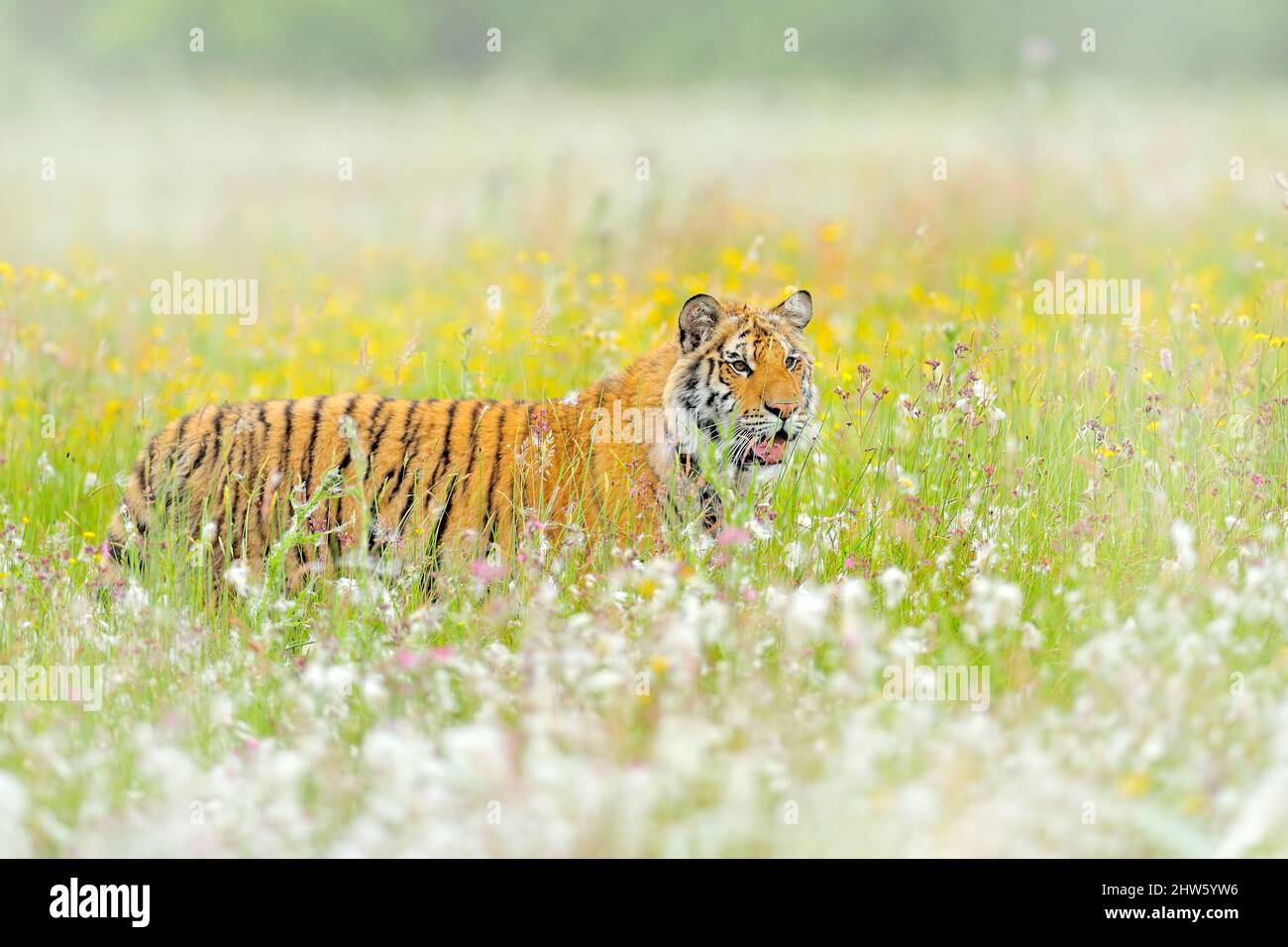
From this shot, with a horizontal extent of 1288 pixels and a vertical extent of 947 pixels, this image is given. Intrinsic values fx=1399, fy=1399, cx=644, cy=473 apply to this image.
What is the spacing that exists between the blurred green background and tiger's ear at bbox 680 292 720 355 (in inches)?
982

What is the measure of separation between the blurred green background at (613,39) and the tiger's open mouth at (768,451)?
990 inches

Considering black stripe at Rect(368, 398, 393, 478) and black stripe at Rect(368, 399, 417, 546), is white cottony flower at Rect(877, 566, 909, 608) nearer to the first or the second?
Answer: black stripe at Rect(368, 399, 417, 546)

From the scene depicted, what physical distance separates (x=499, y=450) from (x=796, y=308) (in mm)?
1284

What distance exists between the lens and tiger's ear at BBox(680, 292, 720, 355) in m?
5.16

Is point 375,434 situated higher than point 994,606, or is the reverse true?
point 375,434

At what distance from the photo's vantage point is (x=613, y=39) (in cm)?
3338

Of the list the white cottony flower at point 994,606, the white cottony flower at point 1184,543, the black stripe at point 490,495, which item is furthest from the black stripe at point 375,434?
the white cottony flower at point 1184,543

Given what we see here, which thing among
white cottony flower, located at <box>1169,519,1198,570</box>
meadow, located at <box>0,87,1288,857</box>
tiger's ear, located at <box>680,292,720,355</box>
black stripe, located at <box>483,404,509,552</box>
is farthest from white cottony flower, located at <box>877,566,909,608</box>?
black stripe, located at <box>483,404,509,552</box>

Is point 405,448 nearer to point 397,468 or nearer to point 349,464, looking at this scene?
point 397,468

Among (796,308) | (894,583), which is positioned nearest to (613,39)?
(796,308)

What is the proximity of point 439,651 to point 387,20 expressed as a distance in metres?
30.6

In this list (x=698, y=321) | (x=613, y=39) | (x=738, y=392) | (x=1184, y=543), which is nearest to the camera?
(x=1184, y=543)

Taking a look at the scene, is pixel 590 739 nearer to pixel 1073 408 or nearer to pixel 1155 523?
pixel 1155 523
